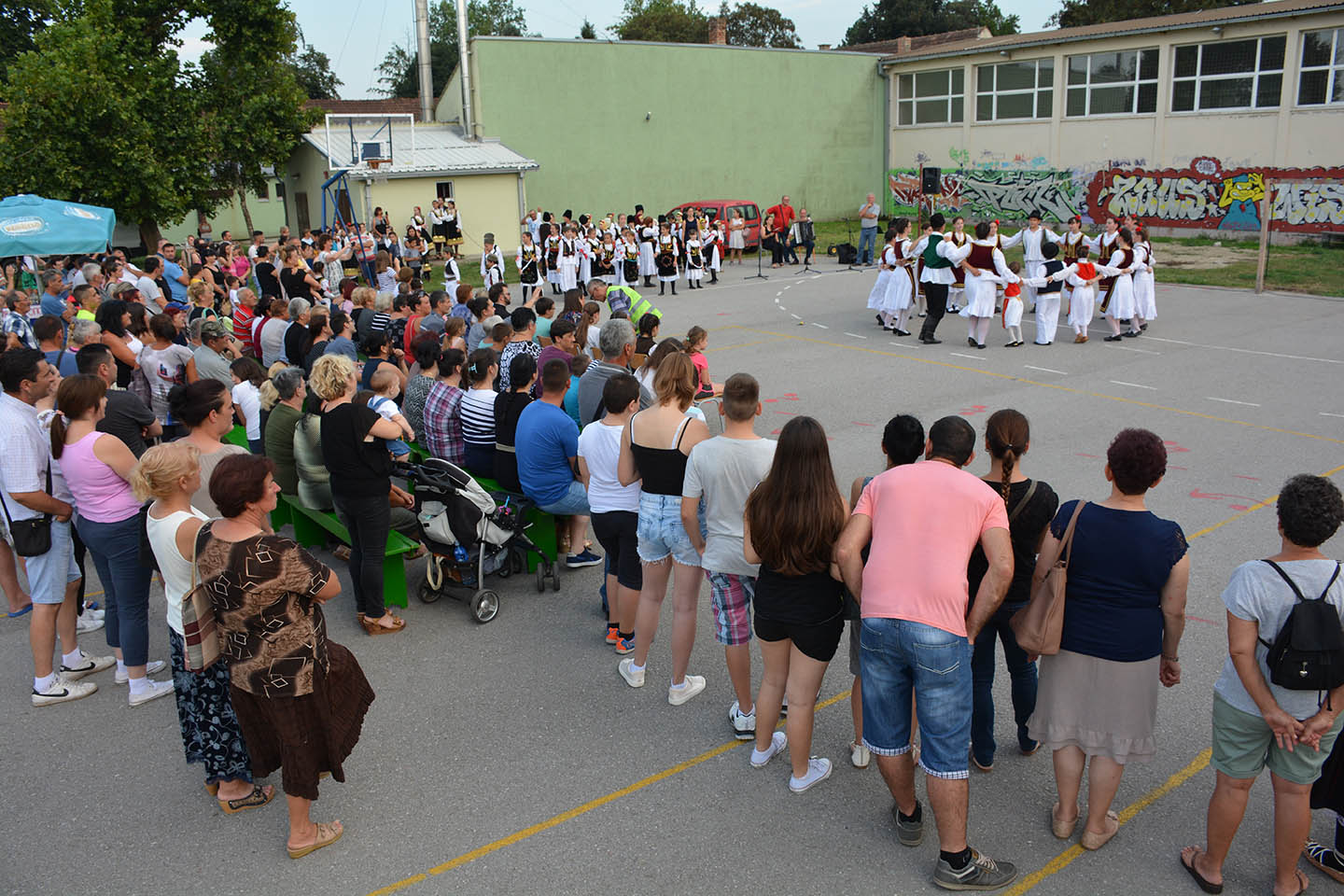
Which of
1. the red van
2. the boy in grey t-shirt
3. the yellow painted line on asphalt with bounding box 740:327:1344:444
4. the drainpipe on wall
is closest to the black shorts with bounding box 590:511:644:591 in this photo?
the boy in grey t-shirt

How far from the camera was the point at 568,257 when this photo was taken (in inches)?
865

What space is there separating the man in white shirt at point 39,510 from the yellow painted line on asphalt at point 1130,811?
5.02 meters

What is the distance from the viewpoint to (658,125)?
111ft

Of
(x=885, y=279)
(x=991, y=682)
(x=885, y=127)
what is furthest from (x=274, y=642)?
(x=885, y=127)

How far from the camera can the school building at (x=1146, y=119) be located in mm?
25312

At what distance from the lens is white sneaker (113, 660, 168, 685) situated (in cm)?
564

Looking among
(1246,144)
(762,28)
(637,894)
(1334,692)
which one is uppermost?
(762,28)

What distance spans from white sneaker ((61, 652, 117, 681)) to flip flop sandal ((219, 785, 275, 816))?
73.5 inches

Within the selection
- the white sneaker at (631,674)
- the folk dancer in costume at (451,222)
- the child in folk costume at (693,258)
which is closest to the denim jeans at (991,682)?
the white sneaker at (631,674)

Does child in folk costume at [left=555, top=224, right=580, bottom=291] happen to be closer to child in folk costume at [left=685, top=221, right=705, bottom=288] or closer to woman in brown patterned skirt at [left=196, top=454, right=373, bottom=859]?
child in folk costume at [left=685, top=221, right=705, bottom=288]

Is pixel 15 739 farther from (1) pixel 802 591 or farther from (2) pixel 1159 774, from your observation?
(2) pixel 1159 774

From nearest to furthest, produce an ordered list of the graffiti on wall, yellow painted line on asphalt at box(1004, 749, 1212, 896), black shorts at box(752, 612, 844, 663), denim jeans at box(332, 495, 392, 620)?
yellow painted line on asphalt at box(1004, 749, 1212, 896) < black shorts at box(752, 612, 844, 663) < denim jeans at box(332, 495, 392, 620) < the graffiti on wall

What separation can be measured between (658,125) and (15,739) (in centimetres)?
3148

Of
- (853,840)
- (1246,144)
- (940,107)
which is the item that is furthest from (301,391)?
(940,107)
